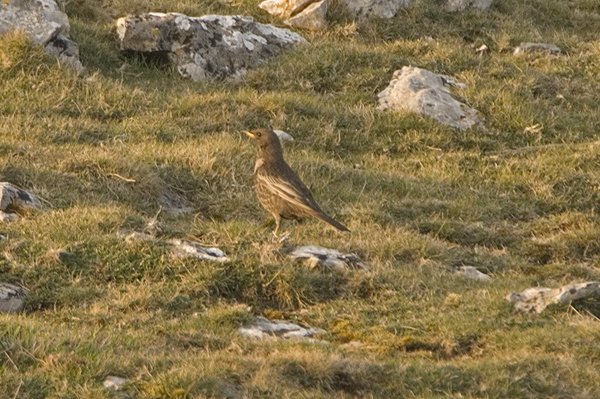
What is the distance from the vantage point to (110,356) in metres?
5.61

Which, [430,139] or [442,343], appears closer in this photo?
[442,343]

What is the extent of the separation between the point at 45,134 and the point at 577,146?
6842mm

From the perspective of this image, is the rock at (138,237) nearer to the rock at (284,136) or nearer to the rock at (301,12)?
the rock at (284,136)

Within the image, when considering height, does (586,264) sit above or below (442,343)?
below

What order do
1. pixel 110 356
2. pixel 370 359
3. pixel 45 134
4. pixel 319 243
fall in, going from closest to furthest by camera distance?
pixel 110 356 < pixel 370 359 < pixel 319 243 < pixel 45 134

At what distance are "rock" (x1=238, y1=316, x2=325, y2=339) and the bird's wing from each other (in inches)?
64.8

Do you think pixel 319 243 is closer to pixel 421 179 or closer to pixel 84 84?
pixel 421 179

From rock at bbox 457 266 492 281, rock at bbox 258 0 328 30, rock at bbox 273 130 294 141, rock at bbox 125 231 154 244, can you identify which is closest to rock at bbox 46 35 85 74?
rock at bbox 273 130 294 141

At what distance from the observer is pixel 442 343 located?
6664mm

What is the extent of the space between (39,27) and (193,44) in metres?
2.15

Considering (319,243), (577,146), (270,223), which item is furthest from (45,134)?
(577,146)

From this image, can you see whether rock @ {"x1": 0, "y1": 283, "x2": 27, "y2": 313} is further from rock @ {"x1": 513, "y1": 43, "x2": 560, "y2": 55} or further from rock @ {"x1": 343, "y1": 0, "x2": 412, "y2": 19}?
rock @ {"x1": 513, "y1": 43, "x2": 560, "y2": 55}

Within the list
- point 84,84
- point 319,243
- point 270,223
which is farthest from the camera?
point 84,84

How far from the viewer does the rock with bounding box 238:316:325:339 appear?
681 cm
